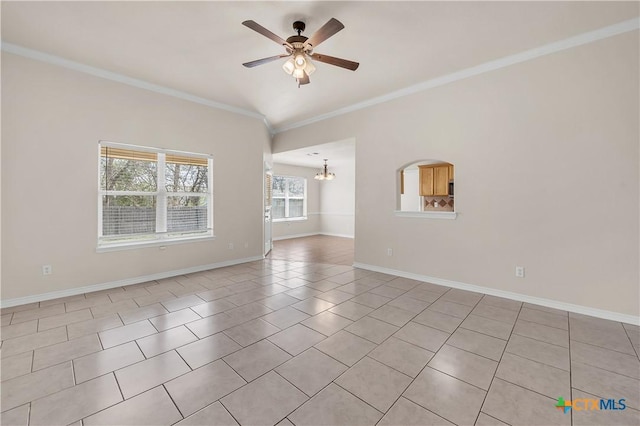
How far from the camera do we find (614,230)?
281 cm

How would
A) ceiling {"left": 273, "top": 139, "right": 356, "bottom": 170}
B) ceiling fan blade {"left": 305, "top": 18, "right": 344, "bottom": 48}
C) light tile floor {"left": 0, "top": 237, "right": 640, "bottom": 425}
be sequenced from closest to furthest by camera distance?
light tile floor {"left": 0, "top": 237, "right": 640, "bottom": 425} → ceiling fan blade {"left": 305, "top": 18, "right": 344, "bottom": 48} → ceiling {"left": 273, "top": 139, "right": 356, "bottom": 170}

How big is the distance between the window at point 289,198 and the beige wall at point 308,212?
173 mm

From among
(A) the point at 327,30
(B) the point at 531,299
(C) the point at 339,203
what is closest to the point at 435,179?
(B) the point at 531,299

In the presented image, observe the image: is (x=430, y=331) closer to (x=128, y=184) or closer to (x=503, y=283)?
(x=503, y=283)

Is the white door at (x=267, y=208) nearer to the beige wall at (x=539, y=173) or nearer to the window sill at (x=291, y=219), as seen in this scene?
the window sill at (x=291, y=219)

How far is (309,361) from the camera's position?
2.08 meters

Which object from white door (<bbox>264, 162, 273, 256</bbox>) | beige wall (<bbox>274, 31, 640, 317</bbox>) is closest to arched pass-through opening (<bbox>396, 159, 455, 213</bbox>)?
beige wall (<bbox>274, 31, 640, 317</bbox>)

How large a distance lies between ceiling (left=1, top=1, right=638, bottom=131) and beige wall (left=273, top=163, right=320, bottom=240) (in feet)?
16.9

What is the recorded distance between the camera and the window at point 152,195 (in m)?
3.91

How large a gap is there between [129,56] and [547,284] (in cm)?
578

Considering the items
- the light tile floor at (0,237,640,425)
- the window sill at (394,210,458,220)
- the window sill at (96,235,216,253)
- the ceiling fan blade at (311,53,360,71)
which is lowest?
the light tile floor at (0,237,640,425)

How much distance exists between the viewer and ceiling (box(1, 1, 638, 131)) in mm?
2461

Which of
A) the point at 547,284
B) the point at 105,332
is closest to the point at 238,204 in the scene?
the point at 105,332

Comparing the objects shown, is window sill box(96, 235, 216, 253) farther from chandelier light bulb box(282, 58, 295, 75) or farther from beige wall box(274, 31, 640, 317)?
beige wall box(274, 31, 640, 317)
